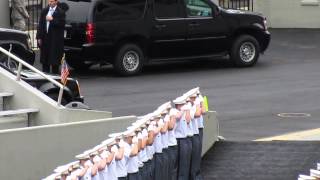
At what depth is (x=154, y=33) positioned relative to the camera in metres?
19.2

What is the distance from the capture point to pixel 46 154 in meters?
9.28

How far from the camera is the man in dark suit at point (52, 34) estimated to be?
17.2 m

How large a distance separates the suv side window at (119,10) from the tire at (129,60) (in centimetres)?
68

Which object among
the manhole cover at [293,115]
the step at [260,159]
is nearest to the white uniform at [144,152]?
the step at [260,159]

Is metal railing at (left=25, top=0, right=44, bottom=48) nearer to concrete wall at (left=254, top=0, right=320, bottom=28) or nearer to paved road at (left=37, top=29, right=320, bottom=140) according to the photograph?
paved road at (left=37, top=29, right=320, bottom=140)

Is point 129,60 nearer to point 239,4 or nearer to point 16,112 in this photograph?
point 16,112

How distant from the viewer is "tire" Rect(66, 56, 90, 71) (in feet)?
62.0

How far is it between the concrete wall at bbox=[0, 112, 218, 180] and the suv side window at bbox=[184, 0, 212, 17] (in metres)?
10.3

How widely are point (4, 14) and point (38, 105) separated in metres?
12.3

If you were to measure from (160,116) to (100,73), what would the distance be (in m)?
11.5

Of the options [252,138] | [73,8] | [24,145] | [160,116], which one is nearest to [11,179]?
[24,145]

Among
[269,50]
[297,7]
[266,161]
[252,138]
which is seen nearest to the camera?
[266,161]

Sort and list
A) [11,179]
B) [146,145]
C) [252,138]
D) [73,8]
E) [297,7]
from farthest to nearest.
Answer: [297,7] → [73,8] → [252,138] → [11,179] → [146,145]

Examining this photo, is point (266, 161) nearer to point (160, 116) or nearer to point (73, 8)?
point (160, 116)
